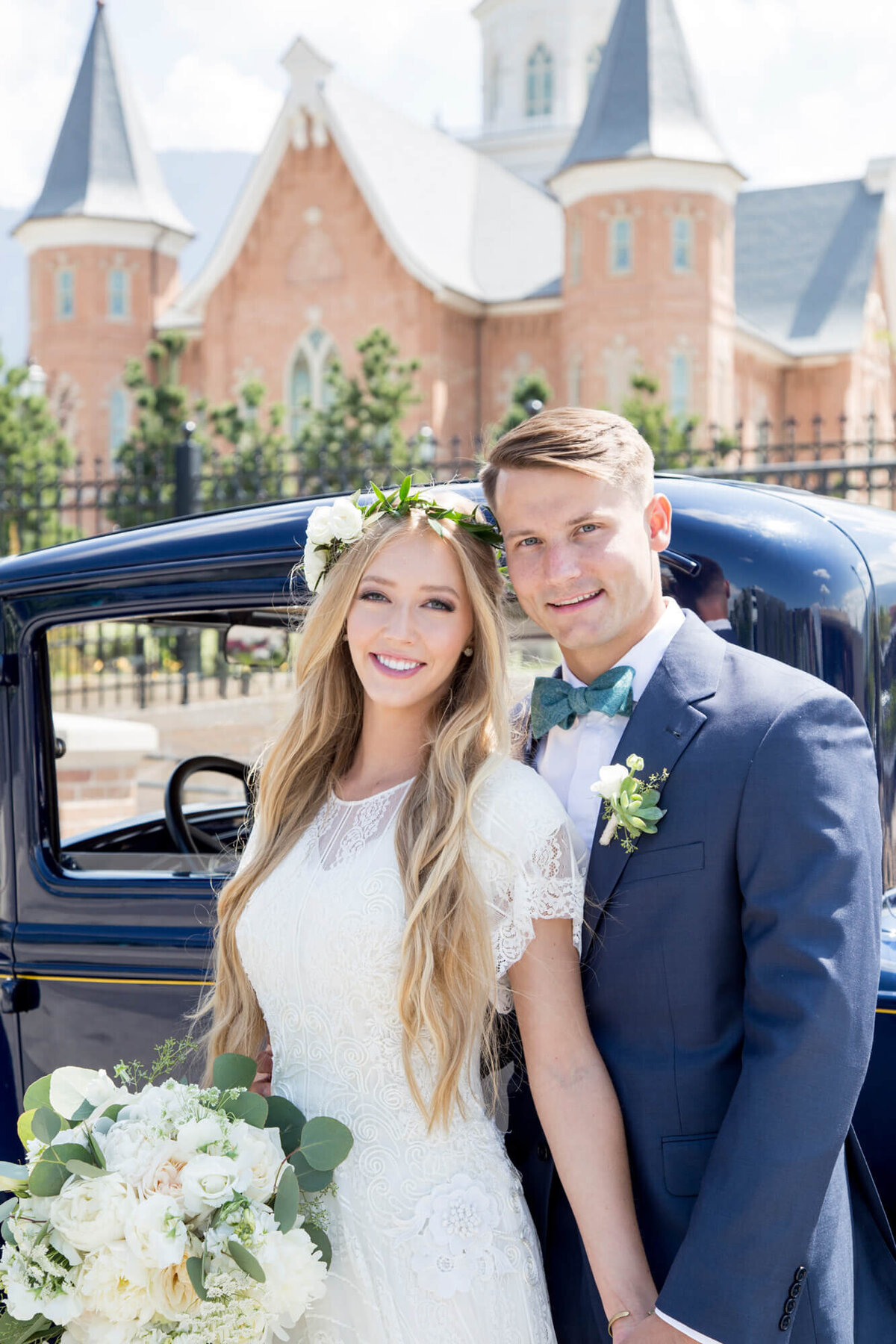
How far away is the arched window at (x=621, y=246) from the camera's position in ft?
91.4

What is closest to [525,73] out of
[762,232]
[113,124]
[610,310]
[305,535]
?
[762,232]

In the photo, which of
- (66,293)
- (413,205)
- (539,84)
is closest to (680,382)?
(413,205)

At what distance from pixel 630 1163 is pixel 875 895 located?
530 mm

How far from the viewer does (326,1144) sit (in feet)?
5.87

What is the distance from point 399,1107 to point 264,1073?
354 mm

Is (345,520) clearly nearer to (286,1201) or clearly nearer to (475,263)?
(286,1201)

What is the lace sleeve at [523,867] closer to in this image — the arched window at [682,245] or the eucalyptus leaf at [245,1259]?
the eucalyptus leaf at [245,1259]

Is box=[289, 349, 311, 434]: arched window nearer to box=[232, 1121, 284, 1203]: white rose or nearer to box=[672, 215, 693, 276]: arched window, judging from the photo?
box=[672, 215, 693, 276]: arched window

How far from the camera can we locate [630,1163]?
5.92 ft

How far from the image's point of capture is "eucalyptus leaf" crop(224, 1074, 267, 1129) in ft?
5.75

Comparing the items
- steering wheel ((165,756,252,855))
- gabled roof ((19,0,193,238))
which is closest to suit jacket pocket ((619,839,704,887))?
steering wheel ((165,756,252,855))

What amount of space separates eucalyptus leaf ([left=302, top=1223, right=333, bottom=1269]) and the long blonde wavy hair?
8.6 inches

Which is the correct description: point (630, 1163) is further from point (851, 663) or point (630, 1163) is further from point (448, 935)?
point (851, 663)

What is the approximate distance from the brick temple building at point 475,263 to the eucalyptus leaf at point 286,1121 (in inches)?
981
